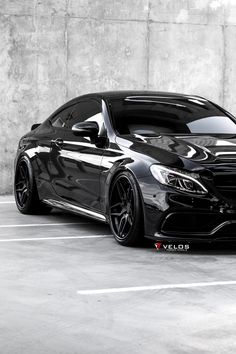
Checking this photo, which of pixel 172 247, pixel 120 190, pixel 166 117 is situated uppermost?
pixel 166 117

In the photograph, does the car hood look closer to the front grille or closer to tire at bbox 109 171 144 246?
the front grille

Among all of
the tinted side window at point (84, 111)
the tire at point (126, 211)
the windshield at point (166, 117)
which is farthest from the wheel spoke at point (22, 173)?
the tire at point (126, 211)

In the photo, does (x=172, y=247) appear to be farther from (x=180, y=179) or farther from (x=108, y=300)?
(x=108, y=300)

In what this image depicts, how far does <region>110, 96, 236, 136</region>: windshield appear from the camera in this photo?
29.4 ft

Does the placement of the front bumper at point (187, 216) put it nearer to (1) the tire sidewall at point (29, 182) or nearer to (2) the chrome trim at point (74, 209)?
(2) the chrome trim at point (74, 209)

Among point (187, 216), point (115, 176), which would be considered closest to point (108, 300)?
point (187, 216)

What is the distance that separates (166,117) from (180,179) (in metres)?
1.43

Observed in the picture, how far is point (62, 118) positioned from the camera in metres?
10.2

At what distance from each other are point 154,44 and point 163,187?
280 inches

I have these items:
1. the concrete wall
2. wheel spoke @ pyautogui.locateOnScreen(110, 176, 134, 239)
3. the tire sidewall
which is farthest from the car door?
the concrete wall

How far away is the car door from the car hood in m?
0.51

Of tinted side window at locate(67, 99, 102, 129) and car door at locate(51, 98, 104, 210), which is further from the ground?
tinted side window at locate(67, 99, 102, 129)

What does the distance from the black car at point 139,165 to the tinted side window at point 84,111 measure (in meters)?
0.01

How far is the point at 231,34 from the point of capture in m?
15.1
